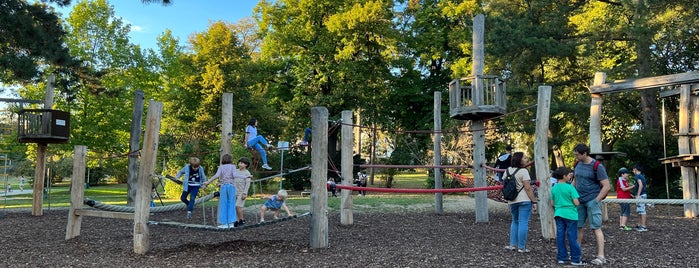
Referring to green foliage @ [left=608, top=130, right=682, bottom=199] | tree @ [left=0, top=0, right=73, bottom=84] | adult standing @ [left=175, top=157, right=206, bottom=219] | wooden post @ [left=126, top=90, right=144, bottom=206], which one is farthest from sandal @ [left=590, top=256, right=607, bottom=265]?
green foliage @ [left=608, top=130, right=682, bottom=199]

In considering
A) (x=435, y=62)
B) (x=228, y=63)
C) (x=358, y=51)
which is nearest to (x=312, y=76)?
(x=358, y=51)

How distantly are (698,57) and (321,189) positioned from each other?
2101 centimetres

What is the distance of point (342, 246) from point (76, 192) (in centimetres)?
473

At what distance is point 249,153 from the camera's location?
2094 cm

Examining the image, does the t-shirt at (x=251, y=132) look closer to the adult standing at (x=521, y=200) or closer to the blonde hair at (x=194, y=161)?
the blonde hair at (x=194, y=161)

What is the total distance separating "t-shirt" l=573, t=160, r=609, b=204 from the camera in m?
6.12

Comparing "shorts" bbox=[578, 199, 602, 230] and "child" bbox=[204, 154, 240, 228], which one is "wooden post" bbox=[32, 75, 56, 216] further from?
"shorts" bbox=[578, 199, 602, 230]

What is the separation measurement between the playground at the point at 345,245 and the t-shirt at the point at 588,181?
3.14 feet

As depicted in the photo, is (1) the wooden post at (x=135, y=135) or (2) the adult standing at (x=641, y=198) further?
(1) the wooden post at (x=135, y=135)

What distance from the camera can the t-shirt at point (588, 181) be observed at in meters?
6.12

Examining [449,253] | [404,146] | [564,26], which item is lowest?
[449,253]

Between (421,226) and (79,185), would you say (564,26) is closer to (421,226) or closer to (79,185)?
(421,226)

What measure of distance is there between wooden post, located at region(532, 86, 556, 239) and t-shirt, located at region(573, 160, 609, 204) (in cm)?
211

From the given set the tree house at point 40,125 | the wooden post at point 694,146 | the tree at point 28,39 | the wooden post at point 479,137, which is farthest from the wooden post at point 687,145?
the tree house at point 40,125
